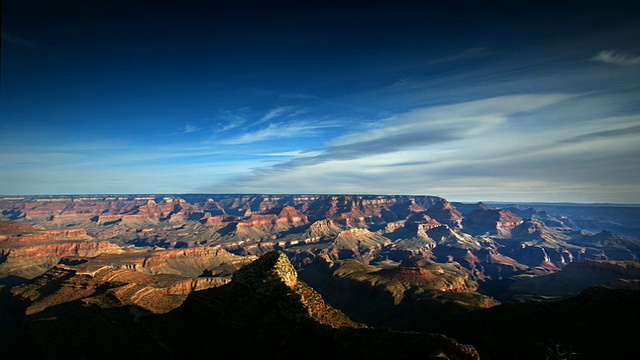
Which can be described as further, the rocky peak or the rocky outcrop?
the rocky peak

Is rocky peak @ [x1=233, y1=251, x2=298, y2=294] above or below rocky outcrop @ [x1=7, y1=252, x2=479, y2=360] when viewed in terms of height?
above

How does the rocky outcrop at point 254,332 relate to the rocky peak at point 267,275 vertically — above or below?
below

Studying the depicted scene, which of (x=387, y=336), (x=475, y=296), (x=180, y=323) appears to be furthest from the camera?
(x=475, y=296)

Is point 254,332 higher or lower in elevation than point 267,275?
lower

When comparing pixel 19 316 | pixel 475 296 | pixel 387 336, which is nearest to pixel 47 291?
pixel 19 316

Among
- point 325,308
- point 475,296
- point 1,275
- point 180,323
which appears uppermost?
point 325,308

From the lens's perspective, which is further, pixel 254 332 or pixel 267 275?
pixel 267 275

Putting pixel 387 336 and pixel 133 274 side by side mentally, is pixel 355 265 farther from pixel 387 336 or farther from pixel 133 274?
pixel 387 336

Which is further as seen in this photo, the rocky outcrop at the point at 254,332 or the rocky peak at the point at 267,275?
the rocky peak at the point at 267,275
